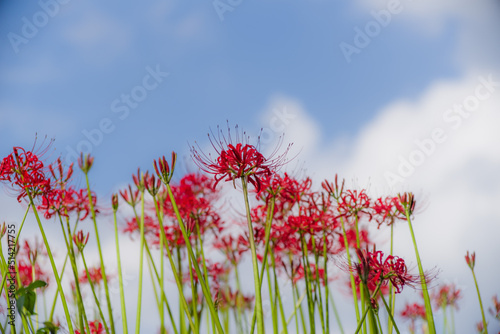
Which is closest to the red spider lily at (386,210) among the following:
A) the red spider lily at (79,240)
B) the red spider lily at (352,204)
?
the red spider lily at (352,204)

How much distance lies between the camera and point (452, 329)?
343cm

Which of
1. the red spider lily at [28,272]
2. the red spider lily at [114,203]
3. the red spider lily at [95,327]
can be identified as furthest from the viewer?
the red spider lily at [28,272]

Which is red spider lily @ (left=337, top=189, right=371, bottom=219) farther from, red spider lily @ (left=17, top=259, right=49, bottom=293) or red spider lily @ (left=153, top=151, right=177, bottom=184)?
red spider lily @ (left=17, top=259, right=49, bottom=293)

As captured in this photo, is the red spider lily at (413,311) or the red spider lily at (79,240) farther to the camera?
the red spider lily at (413,311)

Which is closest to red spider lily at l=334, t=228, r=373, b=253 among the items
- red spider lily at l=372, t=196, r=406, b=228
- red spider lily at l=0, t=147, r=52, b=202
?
red spider lily at l=372, t=196, r=406, b=228

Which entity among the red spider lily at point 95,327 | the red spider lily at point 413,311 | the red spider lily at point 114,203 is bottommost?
the red spider lily at point 95,327

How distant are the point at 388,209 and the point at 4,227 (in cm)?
197

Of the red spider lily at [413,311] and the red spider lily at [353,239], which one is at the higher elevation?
the red spider lily at [353,239]

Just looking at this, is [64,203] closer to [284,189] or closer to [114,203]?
[114,203]

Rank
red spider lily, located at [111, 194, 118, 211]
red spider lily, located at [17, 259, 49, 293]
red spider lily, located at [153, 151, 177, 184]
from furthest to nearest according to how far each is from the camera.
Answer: red spider lily, located at [17, 259, 49, 293]
red spider lily, located at [111, 194, 118, 211]
red spider lily, located at [153, 151, 177, 184]

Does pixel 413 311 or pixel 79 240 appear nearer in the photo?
pixel 79 240

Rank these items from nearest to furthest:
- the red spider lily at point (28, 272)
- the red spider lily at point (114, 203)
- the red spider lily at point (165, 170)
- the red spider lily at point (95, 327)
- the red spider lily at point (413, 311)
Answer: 1. the red spider lily at point (165, 170)
2. the red spider lily at point (114, 203)
3. the red spider lily at point (95, 327)
4. the red spider lily at point (28, 272)
5. the red spider lily at point (413, 311)

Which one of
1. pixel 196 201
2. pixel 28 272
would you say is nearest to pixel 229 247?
pixel 196 201

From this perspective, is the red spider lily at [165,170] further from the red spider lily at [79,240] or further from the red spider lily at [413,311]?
the red spider lily at [413,311]
